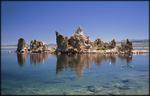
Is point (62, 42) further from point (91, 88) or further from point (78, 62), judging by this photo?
point (91, 88)

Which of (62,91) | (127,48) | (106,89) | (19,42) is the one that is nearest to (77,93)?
(62,91)

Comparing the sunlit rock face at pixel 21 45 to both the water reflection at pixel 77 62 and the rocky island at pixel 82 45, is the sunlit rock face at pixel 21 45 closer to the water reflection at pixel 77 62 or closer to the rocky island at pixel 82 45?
the rocky island at pixel 82 45

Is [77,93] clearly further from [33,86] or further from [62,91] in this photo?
[33,86]

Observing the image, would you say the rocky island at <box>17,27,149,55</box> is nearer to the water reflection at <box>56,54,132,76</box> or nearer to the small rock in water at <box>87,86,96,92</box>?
the water reflection at <box>56,54,132,76</box>

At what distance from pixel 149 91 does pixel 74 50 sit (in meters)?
82.1

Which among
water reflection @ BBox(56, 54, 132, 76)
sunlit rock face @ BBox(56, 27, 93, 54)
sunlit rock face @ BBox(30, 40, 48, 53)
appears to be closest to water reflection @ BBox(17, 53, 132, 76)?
water reflection @ BBox(56, 54, 132, 76)

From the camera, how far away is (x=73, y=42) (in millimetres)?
104250

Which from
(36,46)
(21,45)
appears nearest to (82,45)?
(36,46)

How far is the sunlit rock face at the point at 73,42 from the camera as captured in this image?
103875 mm

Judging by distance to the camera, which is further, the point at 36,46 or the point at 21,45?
the point at 36,46

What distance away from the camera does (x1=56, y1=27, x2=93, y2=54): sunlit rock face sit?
104m

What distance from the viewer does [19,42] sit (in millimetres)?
121500

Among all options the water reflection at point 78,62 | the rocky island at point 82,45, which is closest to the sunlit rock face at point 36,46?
the rocky island at point 82,45

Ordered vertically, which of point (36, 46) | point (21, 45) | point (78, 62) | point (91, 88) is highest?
point (21, 45)
